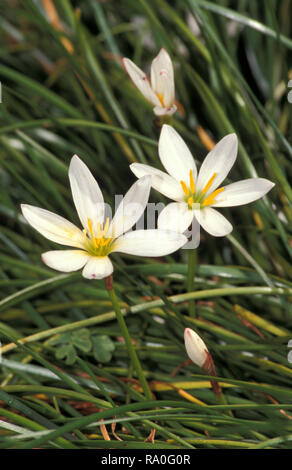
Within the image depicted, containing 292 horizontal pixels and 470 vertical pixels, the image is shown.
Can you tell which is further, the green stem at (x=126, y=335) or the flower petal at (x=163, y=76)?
the flower petal at (x=163, y=76)

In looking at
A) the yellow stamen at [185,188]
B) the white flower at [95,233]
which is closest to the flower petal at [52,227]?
the white flower at [95,233]

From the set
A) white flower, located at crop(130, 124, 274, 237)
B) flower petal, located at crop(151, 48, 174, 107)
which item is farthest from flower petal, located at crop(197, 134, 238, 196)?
flower petal, located at crop(151, 48, 174, 107)

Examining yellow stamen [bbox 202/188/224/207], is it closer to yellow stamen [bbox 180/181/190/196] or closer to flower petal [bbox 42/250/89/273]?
yellow stamen [bbox 180/181/190/196]

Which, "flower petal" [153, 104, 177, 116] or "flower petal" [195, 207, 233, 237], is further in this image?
"flower petal" [153, 104, 177, 116]

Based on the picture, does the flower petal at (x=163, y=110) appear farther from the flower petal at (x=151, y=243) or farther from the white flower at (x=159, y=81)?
the flower petal at (x=151, y=243)

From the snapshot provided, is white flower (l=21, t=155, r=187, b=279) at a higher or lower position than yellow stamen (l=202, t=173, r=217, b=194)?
lower

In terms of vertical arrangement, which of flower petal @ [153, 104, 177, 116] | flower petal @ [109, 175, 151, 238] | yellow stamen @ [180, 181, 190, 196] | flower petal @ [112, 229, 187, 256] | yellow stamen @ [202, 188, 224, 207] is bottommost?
flower petal @ [112, 229, 187, 256]

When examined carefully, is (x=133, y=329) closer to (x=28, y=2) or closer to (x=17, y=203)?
(x=17, y=203)

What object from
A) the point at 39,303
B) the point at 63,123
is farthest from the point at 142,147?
the point at 39,303
